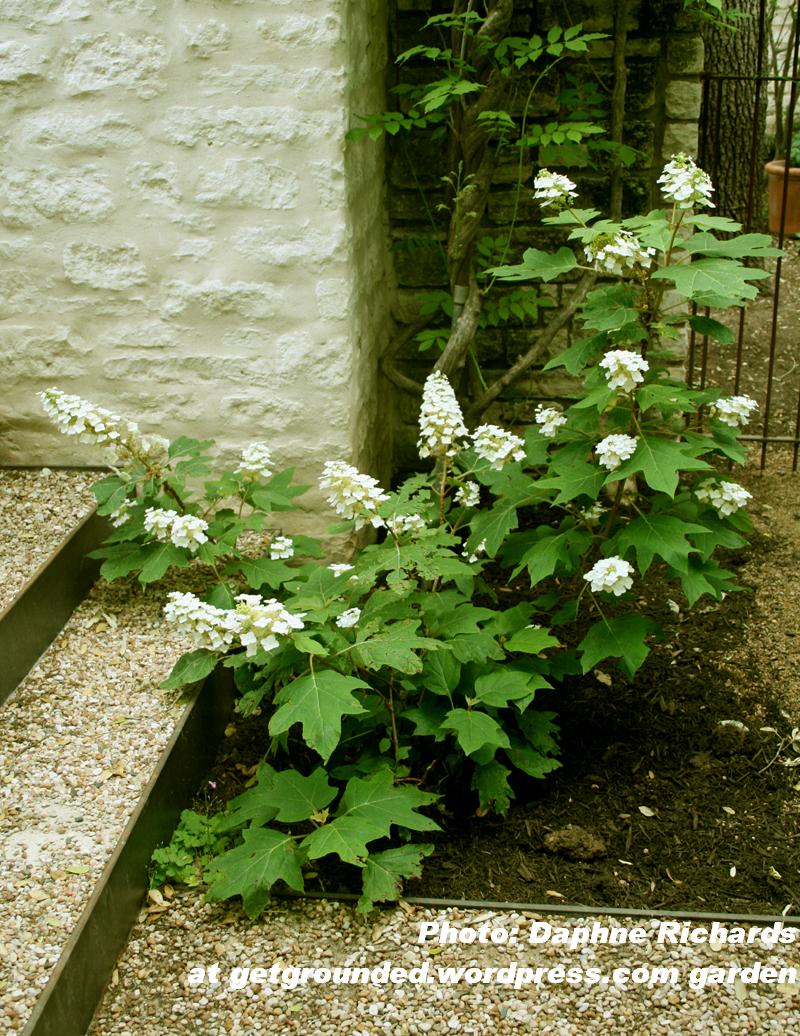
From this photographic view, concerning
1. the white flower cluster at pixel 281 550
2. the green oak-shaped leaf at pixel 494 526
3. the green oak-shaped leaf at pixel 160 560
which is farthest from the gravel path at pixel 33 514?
the green oak-shaped leaf at pixel 494 526

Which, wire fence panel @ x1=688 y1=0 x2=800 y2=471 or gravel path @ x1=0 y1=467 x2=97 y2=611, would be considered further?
wire fence panel @ x1=688 y1=0 x2=800 y2=471

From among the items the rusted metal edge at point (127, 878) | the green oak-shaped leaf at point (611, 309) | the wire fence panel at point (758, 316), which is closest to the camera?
the rusted metal edge at point (127, 878)

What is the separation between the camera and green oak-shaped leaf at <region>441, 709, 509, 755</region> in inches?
102

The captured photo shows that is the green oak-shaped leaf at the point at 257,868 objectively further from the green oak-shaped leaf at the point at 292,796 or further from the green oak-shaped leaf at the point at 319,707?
the green oak-shaped leaf at the point at 319,707

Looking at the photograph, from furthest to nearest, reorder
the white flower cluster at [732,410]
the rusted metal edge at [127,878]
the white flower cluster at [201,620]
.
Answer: the white flower cluster at [732,410], the white flower cluster at [201,620], the rusted metal edge at [127,878]

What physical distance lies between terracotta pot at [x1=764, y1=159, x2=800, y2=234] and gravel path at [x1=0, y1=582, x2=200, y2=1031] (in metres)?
5.05

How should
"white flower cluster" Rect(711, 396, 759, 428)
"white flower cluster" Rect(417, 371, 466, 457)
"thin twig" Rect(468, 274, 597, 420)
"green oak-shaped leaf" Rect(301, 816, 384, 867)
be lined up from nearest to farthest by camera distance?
"green oak-shaped leaf" Rect(301, 816, 384, 867) → "white flower cluster" Rect(711, 396, 759, 428) → "white flower cluster" Rect(417, 371, 466, 457) → "thin twig" Rect(468, 274, 597, 420)

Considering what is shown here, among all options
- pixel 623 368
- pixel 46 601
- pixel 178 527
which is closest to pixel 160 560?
pixel 178 527

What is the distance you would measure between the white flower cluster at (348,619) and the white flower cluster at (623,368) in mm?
808

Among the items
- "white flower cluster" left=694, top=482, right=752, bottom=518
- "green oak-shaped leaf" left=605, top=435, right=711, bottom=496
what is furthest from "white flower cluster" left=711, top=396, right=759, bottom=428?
"green oak-shaped leaf" left=605, top=435, right=711, bottom=496

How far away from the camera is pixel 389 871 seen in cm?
253

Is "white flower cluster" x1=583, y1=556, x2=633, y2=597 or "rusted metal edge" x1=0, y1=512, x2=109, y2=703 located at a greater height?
"white flower cluster" x1=583, y1=556, x2=633, y2=597

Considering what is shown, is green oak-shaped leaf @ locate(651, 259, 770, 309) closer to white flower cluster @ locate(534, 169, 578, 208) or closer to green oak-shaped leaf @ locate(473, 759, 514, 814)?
white flower cluster @ locate(534, 169, 578, 208)

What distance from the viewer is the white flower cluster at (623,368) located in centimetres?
253
